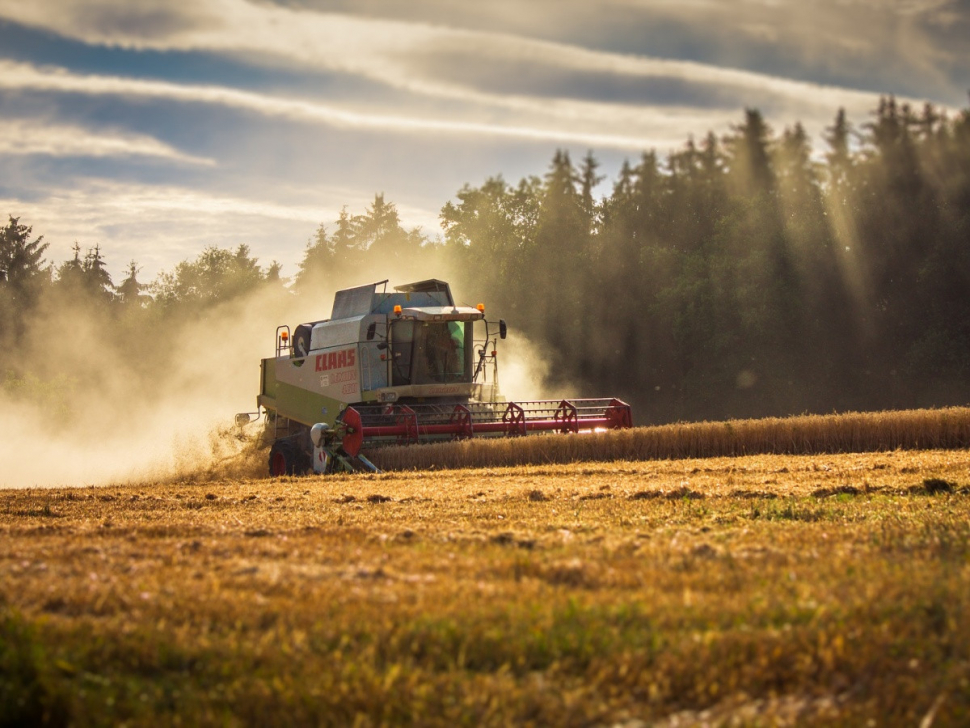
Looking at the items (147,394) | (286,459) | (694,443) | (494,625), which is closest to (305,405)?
(286,459)

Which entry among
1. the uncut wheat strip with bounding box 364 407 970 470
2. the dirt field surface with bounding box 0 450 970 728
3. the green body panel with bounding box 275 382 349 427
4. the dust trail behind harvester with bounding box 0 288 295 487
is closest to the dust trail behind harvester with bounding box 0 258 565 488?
the dust trail behind harvester with bounding box 0 288 295 487

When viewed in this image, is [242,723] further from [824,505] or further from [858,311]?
[858,311]

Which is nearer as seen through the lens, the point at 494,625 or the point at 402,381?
the point at 494,625

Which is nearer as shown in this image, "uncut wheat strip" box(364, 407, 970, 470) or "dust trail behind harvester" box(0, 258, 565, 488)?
"uncut wheat strip" box(364, 407, 970, 470)

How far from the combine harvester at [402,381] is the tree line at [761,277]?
73.2ft

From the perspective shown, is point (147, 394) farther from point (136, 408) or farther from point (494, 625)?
point (494, 625)

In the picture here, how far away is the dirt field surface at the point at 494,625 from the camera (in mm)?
3148

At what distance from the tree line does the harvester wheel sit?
2523 centimetres

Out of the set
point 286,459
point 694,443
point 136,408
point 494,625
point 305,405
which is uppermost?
point 136,408

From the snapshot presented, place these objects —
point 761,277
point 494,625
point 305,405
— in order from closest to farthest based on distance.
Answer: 1. point 494,625
2. point 305,405
3. point 761,277

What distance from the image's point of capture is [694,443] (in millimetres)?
17234

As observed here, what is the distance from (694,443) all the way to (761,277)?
25213 mm

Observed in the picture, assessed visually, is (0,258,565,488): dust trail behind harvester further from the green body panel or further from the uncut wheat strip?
the uncut wheat strip

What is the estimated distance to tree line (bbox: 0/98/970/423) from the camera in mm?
39125
